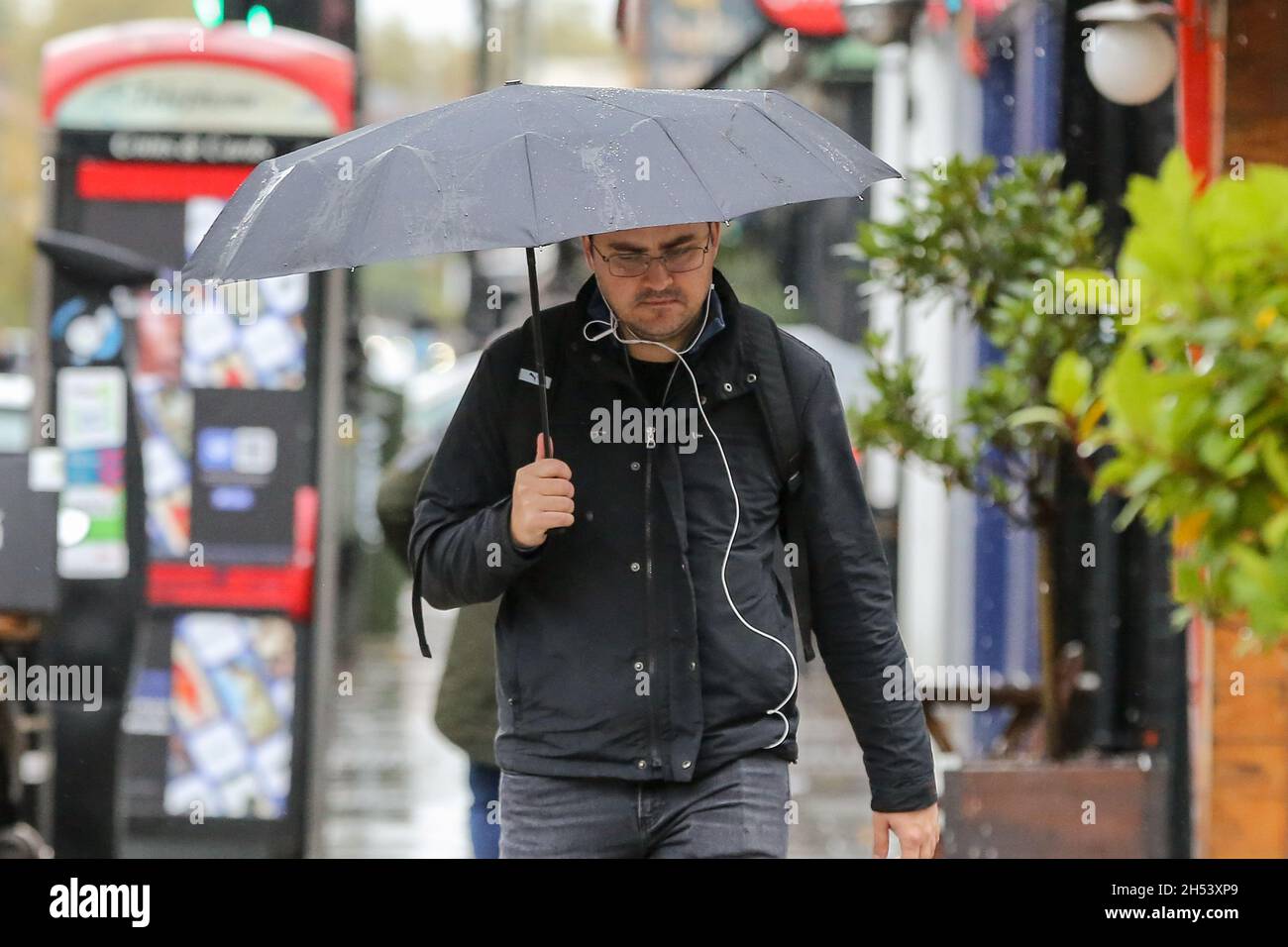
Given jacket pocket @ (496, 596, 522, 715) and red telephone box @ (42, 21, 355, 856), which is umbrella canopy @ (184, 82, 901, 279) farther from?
red telephone box @ (42, 21, 355, 856)

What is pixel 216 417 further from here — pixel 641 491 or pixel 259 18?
pixel 641 491

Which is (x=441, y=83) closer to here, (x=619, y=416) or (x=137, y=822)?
(x=137, y=822)

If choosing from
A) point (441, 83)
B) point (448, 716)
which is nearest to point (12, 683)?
point (448, 716)

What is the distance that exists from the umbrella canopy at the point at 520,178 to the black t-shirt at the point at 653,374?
1.33ft

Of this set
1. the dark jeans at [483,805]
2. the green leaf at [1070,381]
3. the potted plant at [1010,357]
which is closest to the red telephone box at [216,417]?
the potted plant at [1010,357]

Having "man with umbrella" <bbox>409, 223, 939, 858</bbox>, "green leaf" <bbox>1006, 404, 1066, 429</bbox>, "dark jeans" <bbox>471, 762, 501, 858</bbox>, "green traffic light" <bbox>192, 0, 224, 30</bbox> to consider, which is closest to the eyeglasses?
"man with umbrella" <bbox>409, 223, 939, 858</bbox>

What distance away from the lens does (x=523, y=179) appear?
3.45 meters

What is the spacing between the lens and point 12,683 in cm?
669

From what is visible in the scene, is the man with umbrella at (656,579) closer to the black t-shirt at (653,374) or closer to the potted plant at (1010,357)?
the black t-shirt at (653,374)

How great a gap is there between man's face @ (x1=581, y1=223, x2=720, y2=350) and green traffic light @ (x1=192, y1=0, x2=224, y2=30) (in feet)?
10.8

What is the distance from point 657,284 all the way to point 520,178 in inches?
14.5

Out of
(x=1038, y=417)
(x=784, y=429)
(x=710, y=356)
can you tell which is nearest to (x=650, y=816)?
(x=784, y=429)

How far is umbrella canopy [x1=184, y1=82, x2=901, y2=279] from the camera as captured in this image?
3389 mm
